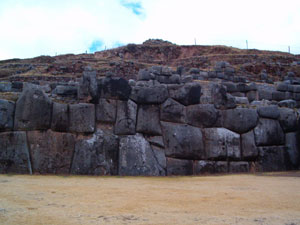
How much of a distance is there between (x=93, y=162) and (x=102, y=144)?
525 mm

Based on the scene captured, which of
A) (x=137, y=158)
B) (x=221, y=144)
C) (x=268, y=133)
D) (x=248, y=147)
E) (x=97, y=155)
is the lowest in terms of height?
(x=137, y=158)

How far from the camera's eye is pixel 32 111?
830 cm

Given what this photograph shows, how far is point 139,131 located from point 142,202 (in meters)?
4.33

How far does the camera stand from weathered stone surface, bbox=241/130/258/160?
1007cm

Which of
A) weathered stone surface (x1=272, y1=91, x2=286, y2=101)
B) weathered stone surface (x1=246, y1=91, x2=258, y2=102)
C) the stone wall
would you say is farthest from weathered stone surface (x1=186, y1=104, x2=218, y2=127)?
weathered stone surface (x1=272, y1=91, x2=286, y2=101)

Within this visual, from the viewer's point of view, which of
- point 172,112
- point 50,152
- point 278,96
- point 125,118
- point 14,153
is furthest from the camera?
point 278,96

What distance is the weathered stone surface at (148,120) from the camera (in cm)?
929

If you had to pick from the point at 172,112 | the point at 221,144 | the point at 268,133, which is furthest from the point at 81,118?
the point at 268,133

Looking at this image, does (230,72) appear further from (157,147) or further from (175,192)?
(175,192)

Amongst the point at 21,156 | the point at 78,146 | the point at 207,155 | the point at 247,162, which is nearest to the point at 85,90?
the point at 78,146

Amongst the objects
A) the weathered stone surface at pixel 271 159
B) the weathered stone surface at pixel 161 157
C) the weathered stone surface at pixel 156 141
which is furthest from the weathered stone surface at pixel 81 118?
the weathered stone surface at pixel 271 159

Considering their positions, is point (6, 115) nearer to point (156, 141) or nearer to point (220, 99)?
point (156, 141)

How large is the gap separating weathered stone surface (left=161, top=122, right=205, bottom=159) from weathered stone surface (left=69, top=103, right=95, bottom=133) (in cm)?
202

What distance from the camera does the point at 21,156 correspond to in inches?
317
